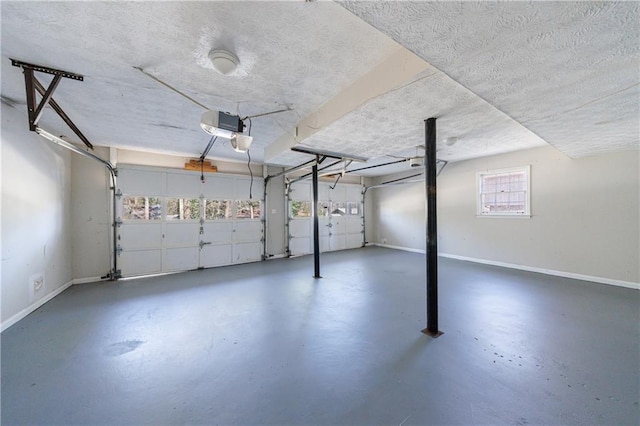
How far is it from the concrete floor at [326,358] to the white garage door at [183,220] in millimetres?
1319

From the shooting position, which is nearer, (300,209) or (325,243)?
(300,209)

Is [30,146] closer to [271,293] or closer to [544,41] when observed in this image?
[271,293]

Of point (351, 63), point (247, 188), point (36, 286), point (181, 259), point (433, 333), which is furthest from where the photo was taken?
point (247, 188)

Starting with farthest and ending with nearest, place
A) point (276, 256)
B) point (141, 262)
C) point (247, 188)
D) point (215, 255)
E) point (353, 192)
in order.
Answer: point (353, 192) → point (276, 256) → point (247, 188) → point (215, 255) → point (141, 262)

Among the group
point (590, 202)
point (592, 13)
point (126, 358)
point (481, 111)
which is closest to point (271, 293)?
point (126, 358)

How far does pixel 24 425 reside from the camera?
142cm

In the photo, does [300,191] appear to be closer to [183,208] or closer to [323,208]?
[323,208]

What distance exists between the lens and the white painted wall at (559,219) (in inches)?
151

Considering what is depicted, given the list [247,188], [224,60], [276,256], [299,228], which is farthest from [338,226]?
[224,60]

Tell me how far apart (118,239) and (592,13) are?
656 cm

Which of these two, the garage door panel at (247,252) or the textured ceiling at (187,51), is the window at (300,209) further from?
the textured ceiling at (187,51)

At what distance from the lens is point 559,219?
4.46 m

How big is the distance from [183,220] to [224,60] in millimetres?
4436

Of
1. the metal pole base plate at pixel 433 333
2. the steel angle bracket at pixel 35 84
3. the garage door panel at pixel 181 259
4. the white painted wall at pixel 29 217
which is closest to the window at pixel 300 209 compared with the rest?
the garage door panel at pixel 181 259
